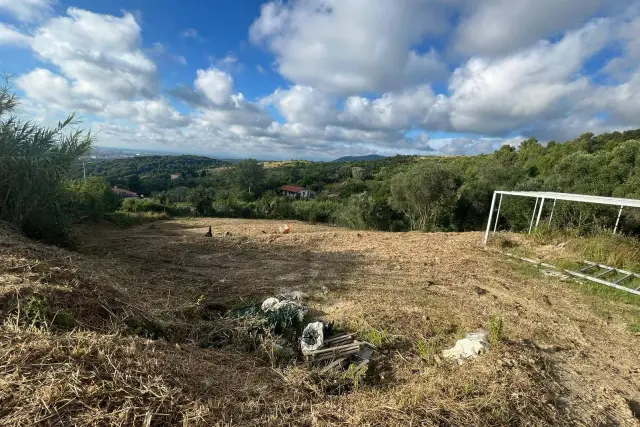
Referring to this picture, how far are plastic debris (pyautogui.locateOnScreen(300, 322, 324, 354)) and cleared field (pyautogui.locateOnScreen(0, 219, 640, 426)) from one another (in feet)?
0.98

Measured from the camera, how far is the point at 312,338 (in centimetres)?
356

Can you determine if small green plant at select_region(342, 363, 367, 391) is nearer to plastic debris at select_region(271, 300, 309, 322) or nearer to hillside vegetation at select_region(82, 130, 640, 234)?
plastic debris at select_region(271, 300, 309, 322)

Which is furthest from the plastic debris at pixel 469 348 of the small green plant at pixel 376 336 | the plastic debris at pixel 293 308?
the plastic debris at pixel 293 308

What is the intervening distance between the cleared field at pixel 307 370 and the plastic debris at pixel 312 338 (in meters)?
0.30

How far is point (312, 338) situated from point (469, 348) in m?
1.73

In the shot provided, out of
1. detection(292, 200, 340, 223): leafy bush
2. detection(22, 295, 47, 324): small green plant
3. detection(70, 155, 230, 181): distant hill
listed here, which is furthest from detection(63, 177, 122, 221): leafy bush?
detection(70, 155, 230, 181): distant hill

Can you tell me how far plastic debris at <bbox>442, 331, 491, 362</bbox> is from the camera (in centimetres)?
344

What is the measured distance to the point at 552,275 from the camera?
23.4 feet

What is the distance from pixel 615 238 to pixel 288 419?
32.4 feet

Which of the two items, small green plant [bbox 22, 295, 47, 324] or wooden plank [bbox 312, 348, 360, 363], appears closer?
small green plant [bbox 22, 295, 47, 324]

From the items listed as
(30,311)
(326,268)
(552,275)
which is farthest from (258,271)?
(552,275)

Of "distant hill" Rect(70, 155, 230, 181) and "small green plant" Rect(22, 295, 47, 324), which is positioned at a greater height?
"small green plant" Rect(22, 295, 47, 324)

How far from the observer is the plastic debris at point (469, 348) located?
11.3 feet

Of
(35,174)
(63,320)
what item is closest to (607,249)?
(63,320)
